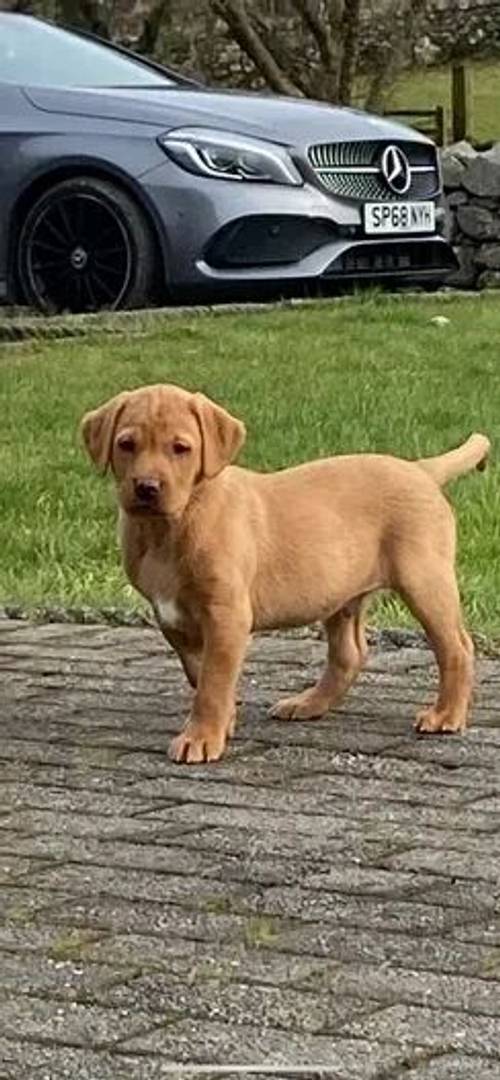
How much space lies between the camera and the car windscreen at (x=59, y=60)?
12.5 metres

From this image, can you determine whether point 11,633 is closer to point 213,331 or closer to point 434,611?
point 434,611

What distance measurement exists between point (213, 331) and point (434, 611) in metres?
6.67

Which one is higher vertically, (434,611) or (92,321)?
(434,611)

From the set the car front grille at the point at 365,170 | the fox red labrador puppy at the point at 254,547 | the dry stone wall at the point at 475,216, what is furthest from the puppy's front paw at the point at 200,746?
the dry stone wall at the point at 475,216

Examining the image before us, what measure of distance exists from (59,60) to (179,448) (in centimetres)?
834

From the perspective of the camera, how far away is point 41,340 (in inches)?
449

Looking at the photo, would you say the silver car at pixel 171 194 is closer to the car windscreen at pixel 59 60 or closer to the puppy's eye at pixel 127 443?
the car windscreen at pixel 59 60

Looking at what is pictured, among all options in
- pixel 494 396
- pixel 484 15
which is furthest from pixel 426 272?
pixel 484 15

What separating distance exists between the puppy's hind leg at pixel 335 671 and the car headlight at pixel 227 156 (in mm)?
7026

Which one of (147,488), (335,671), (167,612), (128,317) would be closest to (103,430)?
(147,488)

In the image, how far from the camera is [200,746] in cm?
476

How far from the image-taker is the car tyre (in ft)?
38.8

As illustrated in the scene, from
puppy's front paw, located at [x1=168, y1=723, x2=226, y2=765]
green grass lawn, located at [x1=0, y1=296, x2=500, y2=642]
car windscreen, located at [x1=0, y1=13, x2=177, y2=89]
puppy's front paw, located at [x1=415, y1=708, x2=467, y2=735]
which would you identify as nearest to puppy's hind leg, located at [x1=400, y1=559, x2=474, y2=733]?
puppy's front paw, located at [x1=415, y1=708, x2=467, y2=735]

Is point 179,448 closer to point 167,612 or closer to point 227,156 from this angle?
point 167,612
